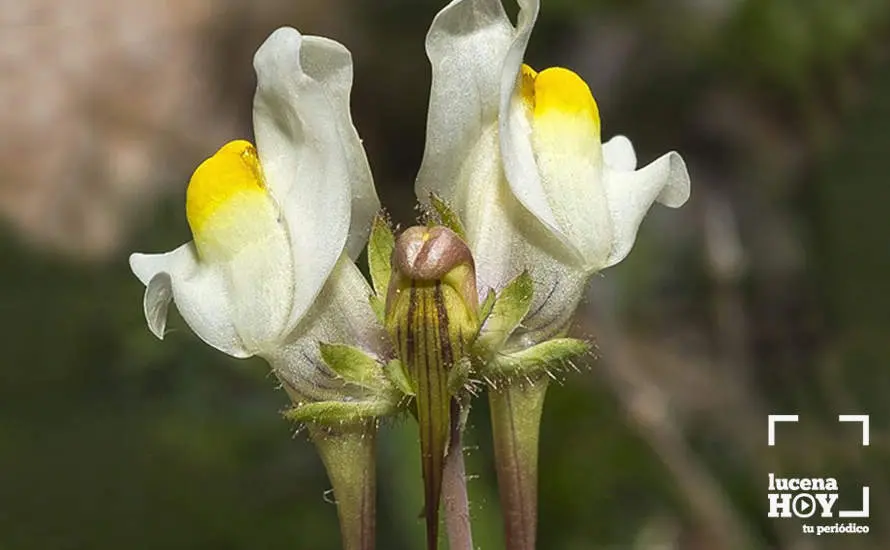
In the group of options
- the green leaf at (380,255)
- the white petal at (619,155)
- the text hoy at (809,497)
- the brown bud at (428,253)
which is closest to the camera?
the brown bud at (428,253)

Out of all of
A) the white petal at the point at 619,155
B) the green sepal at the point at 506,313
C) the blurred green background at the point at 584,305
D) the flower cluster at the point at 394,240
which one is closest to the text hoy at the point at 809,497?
the blurred green background at the point at 584,305

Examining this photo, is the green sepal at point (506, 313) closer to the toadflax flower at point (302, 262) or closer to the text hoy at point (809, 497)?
the toadflax flower at point (302, 262)

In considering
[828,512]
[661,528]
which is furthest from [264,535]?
[828,512]

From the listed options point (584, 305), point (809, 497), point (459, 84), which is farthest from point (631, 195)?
point (809, 497)

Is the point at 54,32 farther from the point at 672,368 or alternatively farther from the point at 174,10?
the point at 672,368

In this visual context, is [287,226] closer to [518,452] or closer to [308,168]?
[308,168]

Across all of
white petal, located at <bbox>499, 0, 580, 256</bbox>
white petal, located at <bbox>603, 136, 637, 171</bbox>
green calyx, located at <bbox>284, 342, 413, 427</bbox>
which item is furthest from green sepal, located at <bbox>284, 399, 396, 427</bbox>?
white petal, located at <bbox>603, 136, 637, 171</bbox>

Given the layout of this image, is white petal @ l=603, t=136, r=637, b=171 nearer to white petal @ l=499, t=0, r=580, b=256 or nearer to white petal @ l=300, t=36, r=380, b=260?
white petal @ l=499, t=0, r=580, b=256
